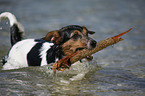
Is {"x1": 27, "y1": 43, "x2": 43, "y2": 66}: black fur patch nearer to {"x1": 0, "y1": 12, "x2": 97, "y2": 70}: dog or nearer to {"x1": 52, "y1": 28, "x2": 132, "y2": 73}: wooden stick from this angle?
{"x1": 0, "y1": 12, "x2": 97, "y2": 70}: dog

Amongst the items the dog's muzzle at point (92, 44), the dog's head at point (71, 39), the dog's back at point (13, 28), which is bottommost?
the dog's muzzle at point (92, 44)

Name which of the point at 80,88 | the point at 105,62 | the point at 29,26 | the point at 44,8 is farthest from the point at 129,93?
the point at 44,8

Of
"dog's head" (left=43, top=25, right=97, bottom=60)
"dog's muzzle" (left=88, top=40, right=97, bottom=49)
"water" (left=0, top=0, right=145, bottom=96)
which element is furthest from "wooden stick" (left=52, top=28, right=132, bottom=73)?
"water" (left=0, top=0, right=145, bottom=96)

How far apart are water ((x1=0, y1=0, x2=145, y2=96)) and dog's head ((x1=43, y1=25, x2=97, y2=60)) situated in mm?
589

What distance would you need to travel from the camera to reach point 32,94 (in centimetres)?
392

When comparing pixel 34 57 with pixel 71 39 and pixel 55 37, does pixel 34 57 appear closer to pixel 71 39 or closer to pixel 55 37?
pixel 55 37

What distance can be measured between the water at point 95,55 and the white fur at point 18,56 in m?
0.13

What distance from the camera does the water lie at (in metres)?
4.22

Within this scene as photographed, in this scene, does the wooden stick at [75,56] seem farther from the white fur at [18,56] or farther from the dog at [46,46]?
the white fur at [18,56]

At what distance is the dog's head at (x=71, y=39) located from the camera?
4457 millimetres

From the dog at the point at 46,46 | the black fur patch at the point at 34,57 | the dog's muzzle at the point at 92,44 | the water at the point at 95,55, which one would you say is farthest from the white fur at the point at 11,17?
the dog's muzzle at the point at 92,44

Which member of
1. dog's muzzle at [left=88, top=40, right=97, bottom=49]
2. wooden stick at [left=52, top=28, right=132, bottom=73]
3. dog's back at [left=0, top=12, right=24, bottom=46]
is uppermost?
dog's back at [left=0, top=12, right=24, bottom=46]

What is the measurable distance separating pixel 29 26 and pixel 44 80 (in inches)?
215

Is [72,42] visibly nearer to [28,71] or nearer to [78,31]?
[78,31]
